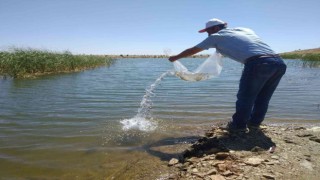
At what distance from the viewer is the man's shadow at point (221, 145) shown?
15.8 feet

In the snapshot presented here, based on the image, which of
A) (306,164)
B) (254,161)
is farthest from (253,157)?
(306,164)

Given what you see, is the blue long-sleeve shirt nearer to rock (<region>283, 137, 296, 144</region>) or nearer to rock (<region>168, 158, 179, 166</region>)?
rock (<region>283, 137, 296, 144</region>)

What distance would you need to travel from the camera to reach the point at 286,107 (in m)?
9.96

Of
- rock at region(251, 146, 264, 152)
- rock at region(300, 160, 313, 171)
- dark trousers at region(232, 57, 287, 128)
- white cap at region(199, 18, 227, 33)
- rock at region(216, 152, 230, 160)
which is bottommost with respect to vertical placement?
rock at region(300, 160, 313, 171)

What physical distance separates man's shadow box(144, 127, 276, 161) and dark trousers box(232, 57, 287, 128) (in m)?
0.30

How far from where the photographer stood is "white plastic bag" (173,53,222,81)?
6.46m

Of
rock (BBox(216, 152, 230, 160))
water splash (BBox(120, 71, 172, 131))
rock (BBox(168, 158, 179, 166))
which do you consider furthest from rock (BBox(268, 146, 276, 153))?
water splash (BBox(120, 71, 172, 131))

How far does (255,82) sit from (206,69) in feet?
5.15

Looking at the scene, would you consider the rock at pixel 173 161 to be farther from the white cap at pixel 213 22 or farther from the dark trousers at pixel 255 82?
the white cap at pixel 213 22

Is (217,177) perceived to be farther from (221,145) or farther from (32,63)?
(32,63)

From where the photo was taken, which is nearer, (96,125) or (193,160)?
(193,160)

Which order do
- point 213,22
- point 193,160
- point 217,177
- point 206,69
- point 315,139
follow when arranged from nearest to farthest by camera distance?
point 217,177, point 193,160, point 315,139, point 213,22, point 206,69

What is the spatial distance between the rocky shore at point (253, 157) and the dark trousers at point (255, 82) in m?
0.38

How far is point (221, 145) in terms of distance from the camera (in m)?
4.96
